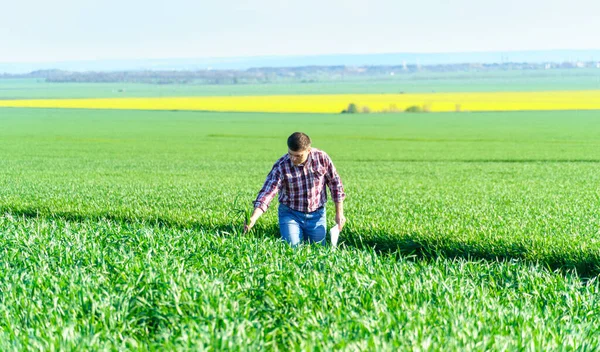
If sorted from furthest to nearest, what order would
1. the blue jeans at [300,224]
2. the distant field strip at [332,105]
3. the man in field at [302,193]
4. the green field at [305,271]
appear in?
1. the distant field strip at [332,105]
2. the blue jeans at [300,224]
3. the man in field at [302,193]
4. the green field at [305,271]

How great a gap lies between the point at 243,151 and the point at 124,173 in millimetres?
16730

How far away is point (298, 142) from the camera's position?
29.7 ft

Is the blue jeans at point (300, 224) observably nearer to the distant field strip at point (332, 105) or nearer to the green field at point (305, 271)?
the green field at point (305, 271)

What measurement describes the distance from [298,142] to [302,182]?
76 centimetres

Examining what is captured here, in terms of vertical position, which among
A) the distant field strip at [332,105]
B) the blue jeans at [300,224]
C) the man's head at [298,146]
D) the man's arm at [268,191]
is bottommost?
the distant field strip at [332,105]

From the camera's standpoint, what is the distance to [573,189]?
859 inches

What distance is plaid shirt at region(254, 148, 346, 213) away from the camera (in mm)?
9570

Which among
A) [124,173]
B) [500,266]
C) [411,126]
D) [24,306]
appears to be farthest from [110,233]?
[411,126]

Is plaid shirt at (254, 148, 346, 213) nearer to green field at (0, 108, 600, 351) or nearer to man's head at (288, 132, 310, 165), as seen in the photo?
man's head at (288, 132, 310, 165)

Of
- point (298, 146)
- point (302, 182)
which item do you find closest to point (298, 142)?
point (298, 146)

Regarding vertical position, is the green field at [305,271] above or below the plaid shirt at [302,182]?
below

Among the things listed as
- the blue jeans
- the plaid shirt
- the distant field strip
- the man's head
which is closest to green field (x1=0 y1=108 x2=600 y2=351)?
the blue jeans

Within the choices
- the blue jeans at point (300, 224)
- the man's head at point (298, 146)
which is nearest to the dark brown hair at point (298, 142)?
the man's head at point (298, 146)

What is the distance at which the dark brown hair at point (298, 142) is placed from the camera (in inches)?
357
